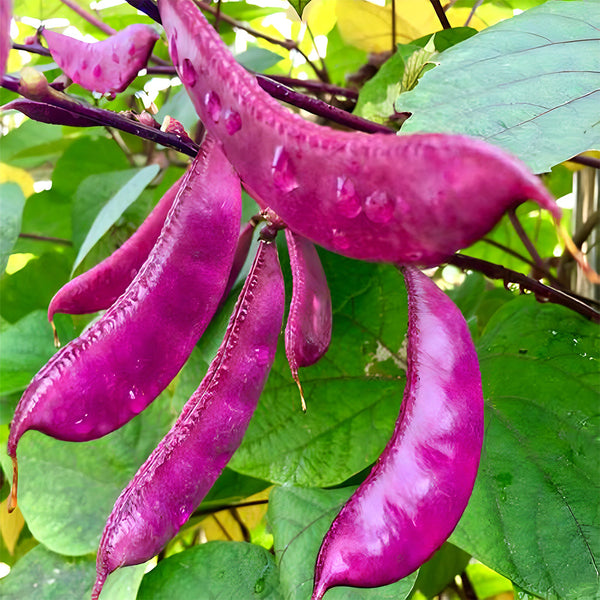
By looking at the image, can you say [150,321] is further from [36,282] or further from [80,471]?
[36,282]

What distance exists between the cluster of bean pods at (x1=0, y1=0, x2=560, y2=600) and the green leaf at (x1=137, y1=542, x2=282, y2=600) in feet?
0.43

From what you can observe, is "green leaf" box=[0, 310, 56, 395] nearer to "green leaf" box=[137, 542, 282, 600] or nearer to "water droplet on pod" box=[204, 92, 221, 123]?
"green leaf" box=[137, 542, 282, 600]

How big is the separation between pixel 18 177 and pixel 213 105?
2.39 ft

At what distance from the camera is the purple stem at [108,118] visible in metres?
0.27

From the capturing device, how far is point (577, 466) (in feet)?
1.17

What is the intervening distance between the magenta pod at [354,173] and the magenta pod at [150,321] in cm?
5

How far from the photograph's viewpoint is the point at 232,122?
0.20 m

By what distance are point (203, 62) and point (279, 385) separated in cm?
24

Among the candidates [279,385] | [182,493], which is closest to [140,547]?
[182,493]

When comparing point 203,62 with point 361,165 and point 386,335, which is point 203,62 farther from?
point 386,335

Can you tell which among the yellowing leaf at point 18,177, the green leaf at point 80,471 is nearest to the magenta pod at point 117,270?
the green leaf at point 80,471

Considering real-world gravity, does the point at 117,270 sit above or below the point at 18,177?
above

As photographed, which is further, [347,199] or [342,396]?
[342,396]

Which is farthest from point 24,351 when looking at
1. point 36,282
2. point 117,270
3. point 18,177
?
point 18,177
